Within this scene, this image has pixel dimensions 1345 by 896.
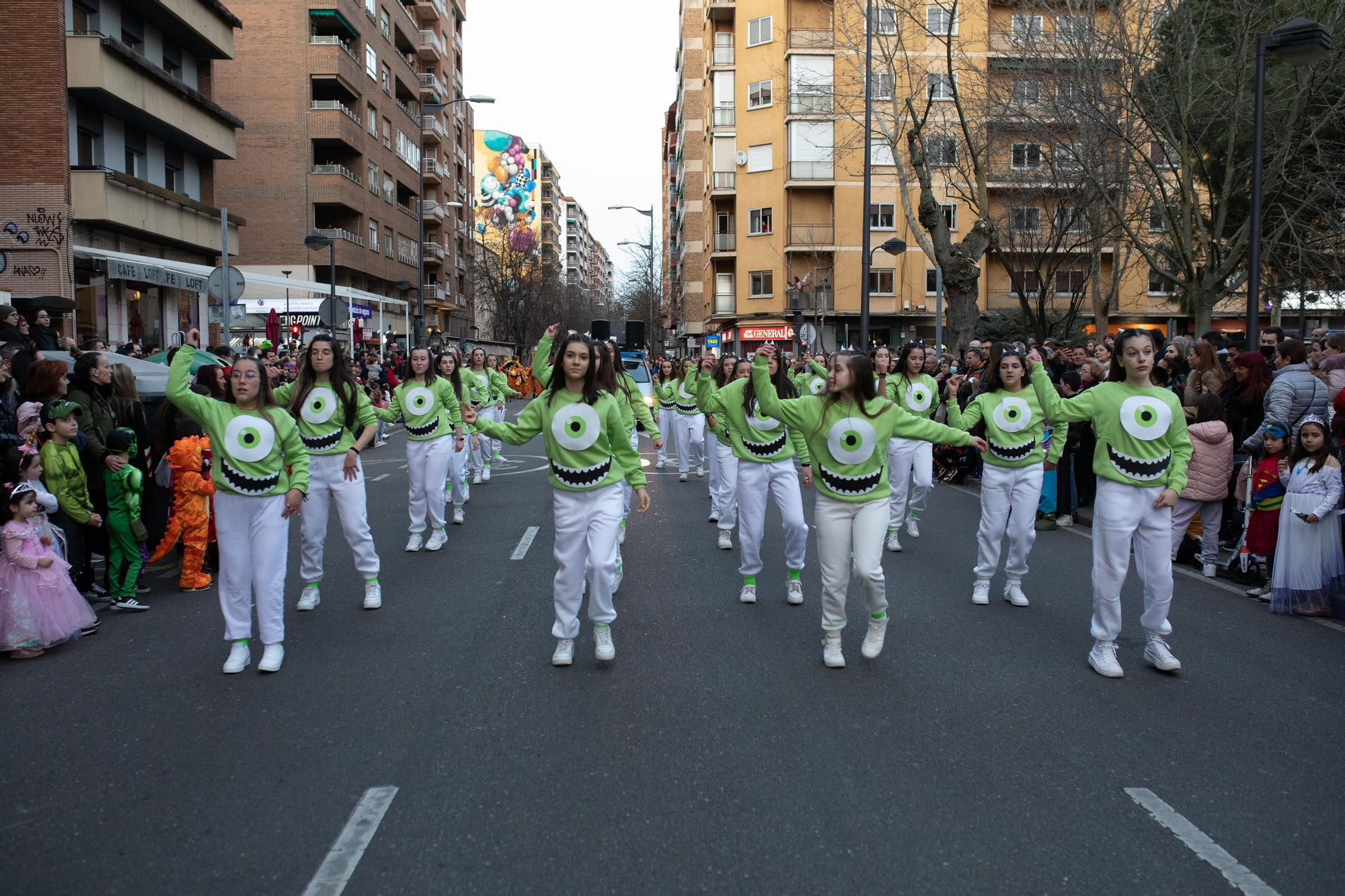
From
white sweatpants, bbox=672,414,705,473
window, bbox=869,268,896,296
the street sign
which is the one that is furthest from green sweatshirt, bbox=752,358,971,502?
window, bbox=869,268,896,296

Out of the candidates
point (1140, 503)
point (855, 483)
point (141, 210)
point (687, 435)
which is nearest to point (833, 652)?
point (855, 483)

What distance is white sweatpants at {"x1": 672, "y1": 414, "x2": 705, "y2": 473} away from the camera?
1595 centimetres

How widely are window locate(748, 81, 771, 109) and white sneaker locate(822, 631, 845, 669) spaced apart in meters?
→ 51.1

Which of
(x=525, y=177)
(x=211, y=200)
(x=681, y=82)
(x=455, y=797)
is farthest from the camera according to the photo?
(x=525, y=177)

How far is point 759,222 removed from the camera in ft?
179

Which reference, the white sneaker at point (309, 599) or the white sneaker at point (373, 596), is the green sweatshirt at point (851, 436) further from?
the white sneaker at point (309, 599)

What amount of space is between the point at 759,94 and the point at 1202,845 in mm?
54001

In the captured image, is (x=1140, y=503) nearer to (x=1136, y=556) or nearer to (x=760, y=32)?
(x=1136, y=556)

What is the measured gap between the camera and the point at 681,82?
71250 mm

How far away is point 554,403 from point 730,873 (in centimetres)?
332

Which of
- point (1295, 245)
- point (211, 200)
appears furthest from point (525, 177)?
point (1295, 245)

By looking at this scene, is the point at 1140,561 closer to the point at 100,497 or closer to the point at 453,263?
the point at 100,497

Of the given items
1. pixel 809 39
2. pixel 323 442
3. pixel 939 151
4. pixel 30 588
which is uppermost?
pixel 809 39

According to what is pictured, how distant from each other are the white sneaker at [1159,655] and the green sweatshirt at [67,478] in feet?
23.0
